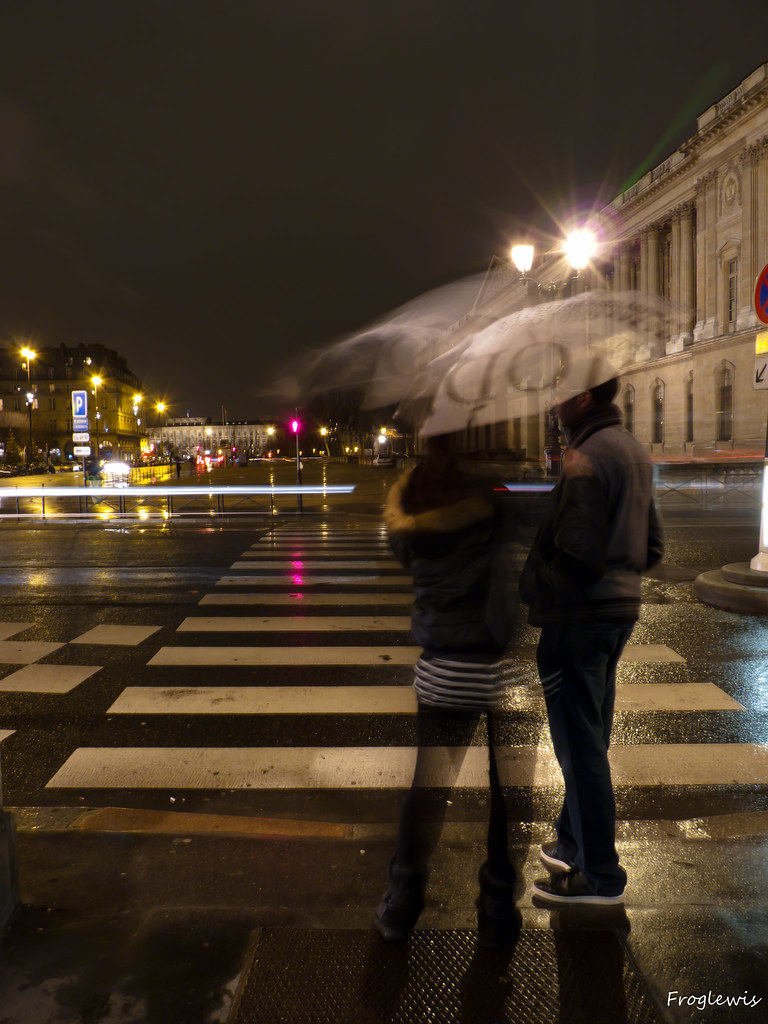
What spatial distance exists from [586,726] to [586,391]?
127 centimetres

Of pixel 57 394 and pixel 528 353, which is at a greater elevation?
pixel 57 394

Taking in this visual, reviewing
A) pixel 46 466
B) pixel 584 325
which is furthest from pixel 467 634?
pixel 46 466

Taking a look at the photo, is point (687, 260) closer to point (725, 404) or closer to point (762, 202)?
point (762, 202)

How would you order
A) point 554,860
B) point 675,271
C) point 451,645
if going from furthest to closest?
1. point 675,271
2. point 554,860
3. point 451,645

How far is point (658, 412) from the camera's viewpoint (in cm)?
5578

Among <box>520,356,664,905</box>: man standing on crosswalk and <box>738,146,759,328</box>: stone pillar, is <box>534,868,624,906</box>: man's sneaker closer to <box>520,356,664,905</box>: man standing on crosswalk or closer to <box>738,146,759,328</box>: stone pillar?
<box>520,356,664,905</box>: man standing on crosswalk

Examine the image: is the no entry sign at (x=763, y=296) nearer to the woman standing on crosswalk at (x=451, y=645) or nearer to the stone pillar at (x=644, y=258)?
the woman standing on crosswalk at (x=451, y=645)

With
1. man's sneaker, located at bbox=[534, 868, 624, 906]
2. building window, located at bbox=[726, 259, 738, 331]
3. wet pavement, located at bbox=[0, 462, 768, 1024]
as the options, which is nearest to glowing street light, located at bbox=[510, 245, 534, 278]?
wet pavement, located at bbox=[0, 462, 768, 1024]

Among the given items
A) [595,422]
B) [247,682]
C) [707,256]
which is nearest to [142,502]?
[247,682]

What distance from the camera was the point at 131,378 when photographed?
150 meters

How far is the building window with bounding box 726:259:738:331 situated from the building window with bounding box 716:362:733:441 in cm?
262

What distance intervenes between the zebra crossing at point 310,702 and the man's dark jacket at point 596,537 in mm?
378

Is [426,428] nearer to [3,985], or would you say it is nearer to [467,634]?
[467,634]

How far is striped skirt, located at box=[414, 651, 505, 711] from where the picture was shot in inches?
115
